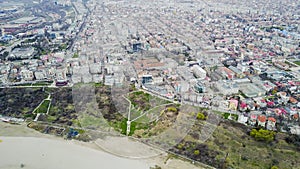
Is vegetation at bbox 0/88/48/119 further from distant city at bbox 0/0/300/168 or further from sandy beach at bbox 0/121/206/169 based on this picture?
sandy beach at bbox 0/121/206/169

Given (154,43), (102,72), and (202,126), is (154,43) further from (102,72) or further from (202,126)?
(202,126)

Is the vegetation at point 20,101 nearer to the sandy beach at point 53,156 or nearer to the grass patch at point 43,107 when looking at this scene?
the grass patch at point 43,107

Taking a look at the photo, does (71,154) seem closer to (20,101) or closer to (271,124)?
(20,101)

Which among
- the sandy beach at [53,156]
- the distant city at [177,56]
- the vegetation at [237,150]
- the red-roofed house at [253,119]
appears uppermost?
the distant city at [177,56]

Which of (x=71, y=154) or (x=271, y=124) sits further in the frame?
(x=271, y=124)

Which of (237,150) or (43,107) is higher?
(43,107)

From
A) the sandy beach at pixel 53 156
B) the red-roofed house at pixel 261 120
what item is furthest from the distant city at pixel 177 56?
the sandy beach at pixel 53 156

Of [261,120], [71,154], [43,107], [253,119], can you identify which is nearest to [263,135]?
[261,120]

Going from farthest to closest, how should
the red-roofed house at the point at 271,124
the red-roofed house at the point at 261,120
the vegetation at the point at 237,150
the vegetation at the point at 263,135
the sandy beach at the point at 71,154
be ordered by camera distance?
1. the red-roofed house at the point at 261,120
2. the red-roofed house at the point at 271,124
3. the vegetation at the point at 263,135
4. the sandy beach at the point at 71,154
5. the vegetation at the point at 237,150

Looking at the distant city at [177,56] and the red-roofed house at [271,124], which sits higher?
the distant city at [177,56]

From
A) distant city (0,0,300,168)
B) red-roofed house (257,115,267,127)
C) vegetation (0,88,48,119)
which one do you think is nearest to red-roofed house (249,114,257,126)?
→ distant city (0,0,300,168)

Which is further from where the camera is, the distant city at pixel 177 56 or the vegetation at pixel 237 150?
the distant city at pixel 177 56

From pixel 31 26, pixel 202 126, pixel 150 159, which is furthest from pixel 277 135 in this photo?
pixel 31 26

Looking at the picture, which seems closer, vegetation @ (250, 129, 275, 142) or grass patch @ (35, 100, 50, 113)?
vegetation @ (250, 129, 275, 142)
